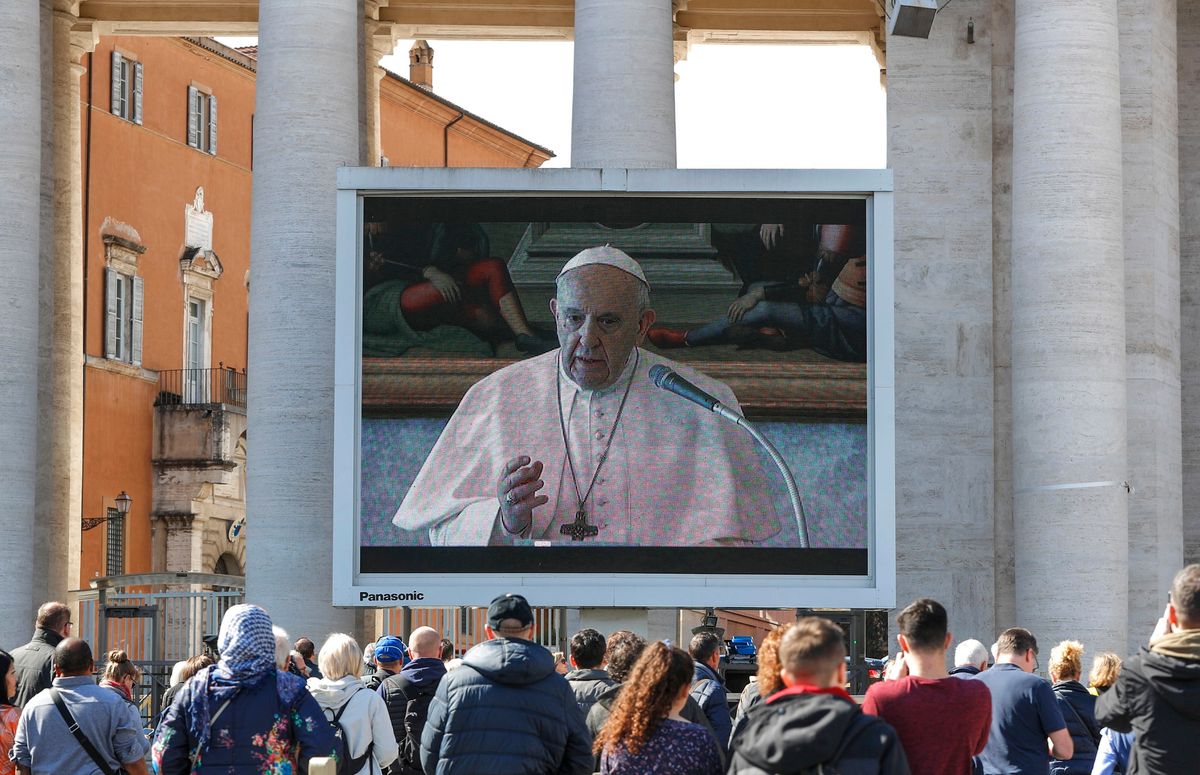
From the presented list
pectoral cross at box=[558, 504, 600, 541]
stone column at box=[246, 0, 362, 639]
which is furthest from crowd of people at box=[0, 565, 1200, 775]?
stone column at box=[246, 0, 362, 639]

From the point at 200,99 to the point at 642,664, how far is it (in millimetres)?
59557

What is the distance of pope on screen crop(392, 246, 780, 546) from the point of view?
25594mm

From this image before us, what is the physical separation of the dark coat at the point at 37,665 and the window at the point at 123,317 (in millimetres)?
46056

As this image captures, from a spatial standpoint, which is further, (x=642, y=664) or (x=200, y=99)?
(x=200, y=99)

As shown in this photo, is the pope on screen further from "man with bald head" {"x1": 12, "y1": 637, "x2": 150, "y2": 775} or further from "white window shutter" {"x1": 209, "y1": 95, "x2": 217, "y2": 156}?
"white window shutter" {"x1": 209, "y1": 95, "x2": 217, "y2": 156}

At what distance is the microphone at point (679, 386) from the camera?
2603 centimetres

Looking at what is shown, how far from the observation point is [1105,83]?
2902cm

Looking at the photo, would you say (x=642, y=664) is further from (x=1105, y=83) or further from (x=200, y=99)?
(x=200, y=99)

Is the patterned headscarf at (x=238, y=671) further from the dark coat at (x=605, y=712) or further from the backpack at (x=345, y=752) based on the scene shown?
the backpack at (x=345, y=752)

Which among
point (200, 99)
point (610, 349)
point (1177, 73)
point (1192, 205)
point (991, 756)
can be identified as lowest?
point (991, 756)

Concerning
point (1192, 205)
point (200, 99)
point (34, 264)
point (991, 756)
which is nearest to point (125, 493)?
point (200, 99)

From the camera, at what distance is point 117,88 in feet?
206

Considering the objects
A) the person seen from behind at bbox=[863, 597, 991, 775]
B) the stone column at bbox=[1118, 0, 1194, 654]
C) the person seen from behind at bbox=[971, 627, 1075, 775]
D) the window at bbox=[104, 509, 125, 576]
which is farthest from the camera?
the window at bbox=[104, 509, 125, 576]

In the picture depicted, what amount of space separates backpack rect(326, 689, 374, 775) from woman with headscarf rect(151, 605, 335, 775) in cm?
209
